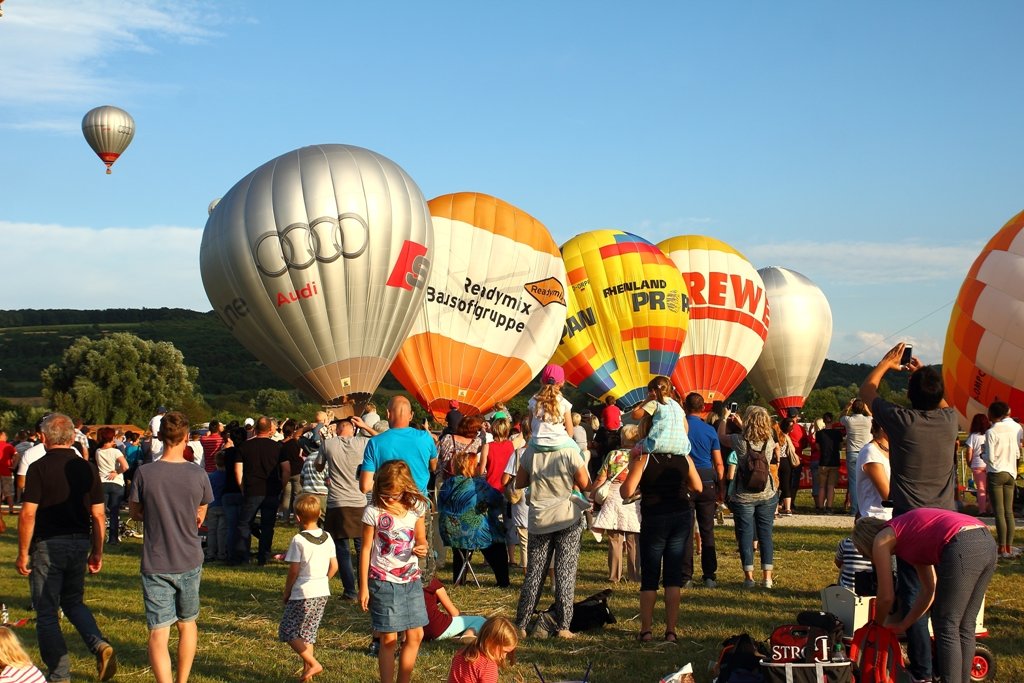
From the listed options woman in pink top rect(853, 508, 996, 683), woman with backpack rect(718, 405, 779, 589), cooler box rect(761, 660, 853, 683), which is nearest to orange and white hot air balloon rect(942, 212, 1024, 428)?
woman with backpack rect(718, 405, 779, 589)

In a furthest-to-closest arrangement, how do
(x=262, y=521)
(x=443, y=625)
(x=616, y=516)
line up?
(x=262, y=521) < (x=616, y=516) < (x=443, y=625)

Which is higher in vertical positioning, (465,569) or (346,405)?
(346,405)

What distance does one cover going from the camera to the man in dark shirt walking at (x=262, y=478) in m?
11.8

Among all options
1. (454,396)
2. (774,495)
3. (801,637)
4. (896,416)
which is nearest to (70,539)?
(801,637)

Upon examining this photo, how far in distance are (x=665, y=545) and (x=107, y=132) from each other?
131 ft

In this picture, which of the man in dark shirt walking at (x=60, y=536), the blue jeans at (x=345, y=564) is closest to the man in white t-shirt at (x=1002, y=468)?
the blue jeans at (x=345, y=564)

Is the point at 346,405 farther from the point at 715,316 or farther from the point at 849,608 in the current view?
the point at 849,608

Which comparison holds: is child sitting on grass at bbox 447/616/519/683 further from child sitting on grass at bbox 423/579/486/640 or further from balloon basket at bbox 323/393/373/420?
balloon basket at bbox 323/393/373/420

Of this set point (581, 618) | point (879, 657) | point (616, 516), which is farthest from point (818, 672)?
point (616, 516)

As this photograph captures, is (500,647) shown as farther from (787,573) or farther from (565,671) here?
(787,573)

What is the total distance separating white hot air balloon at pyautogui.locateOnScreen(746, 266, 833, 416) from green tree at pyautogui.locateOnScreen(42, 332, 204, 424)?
3907 centimetres

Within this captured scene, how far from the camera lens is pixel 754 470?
9.24 m

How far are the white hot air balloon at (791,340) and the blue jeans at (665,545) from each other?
30.6 meters

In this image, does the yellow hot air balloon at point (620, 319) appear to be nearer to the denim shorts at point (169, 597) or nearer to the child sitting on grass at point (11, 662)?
the denim shorts at point (169, 597)
